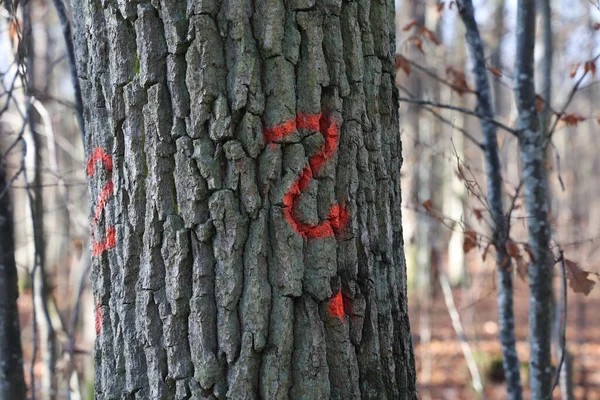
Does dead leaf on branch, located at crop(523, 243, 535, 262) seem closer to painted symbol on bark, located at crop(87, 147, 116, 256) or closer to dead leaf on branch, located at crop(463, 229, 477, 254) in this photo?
dead leaf on branch, located at crop(463, 229, 477, 254)

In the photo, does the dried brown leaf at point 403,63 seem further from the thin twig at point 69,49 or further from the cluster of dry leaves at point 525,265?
the thin twig at point 69,49

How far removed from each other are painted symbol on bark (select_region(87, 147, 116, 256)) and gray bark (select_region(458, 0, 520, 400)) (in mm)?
1851

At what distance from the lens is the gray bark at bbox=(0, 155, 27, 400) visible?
99.7 inches

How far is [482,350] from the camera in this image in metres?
8.55

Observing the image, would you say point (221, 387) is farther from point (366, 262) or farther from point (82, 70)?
point (82, 70)

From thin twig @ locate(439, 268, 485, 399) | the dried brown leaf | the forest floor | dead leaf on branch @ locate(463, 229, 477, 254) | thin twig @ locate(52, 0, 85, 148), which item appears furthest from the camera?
the forest floor

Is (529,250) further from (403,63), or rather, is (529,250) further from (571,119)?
(403,63)

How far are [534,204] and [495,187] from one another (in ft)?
1.01

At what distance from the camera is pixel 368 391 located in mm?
1480

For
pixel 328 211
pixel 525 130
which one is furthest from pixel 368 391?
pixel 525 130

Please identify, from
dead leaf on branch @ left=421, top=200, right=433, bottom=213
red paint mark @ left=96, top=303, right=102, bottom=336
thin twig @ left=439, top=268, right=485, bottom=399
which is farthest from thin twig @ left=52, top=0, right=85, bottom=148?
thin twig @ left=439, top=268, right=485, bottom=399

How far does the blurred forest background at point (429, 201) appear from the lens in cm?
265

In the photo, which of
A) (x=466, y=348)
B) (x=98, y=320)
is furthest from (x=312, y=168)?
(x=466, y=348)

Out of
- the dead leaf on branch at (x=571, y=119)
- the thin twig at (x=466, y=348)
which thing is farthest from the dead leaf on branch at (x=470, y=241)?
the thin twig at (x=466, y=348)
